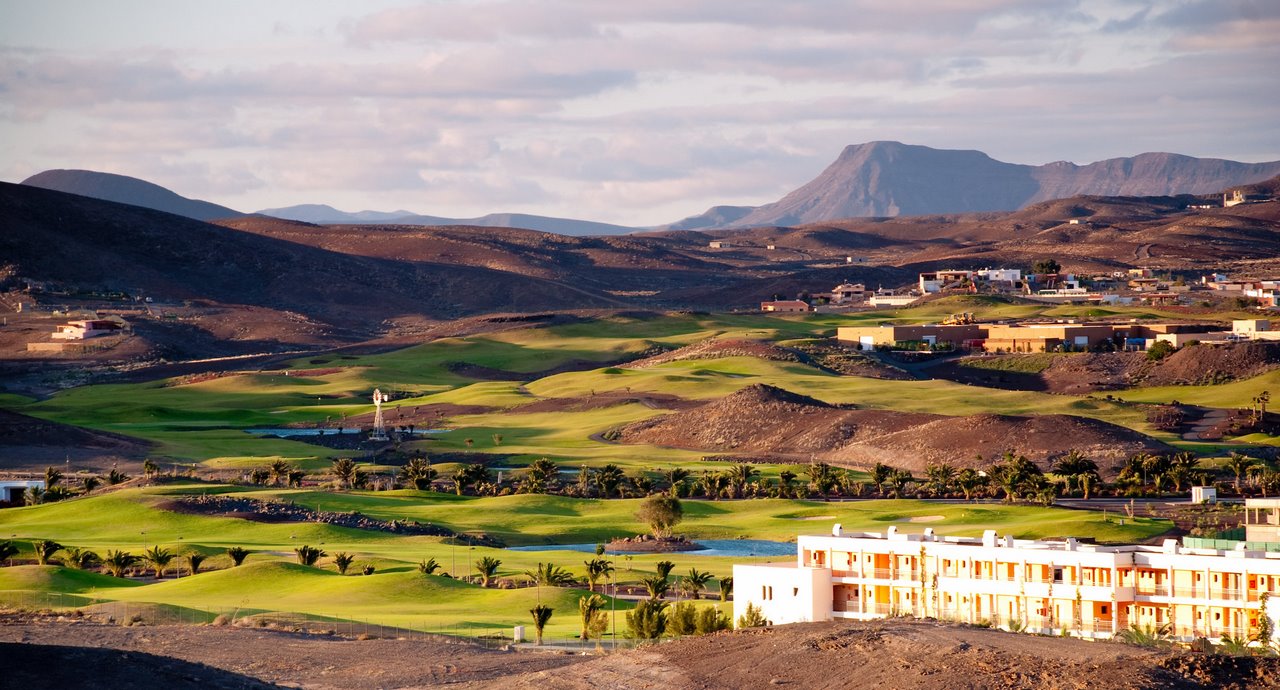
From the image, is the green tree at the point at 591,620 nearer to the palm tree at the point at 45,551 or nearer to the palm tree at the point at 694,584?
the palm tree at the point at 694,584

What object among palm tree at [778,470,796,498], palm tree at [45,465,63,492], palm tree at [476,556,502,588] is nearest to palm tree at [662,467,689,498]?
palm tree at [778,470,796,498]

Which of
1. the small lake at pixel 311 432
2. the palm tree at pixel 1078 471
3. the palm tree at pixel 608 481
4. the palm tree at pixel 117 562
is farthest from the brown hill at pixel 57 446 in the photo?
the palm tree at pixel 1078 471

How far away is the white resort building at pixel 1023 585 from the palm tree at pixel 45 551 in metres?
25.8

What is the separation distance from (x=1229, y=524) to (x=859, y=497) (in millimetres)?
20411

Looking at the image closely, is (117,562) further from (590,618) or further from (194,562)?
(590,618)

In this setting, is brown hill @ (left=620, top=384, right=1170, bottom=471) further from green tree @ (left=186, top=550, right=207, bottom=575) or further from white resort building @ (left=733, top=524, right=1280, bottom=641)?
white resort building @ (left=733, top=524, right=1280, bottom=641)

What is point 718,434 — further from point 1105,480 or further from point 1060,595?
point 1060,595

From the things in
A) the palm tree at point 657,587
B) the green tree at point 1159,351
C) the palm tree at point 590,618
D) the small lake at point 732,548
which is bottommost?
the small lake at point 732,548

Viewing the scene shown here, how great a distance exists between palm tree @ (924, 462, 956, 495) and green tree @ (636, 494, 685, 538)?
17.5 meters

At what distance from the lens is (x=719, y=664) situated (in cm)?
3412

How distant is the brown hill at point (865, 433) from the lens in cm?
9487

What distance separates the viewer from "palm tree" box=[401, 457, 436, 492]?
86062 mm

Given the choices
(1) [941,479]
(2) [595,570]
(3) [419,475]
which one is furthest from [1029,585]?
(3) [419,475]

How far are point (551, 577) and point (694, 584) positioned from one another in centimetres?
477
